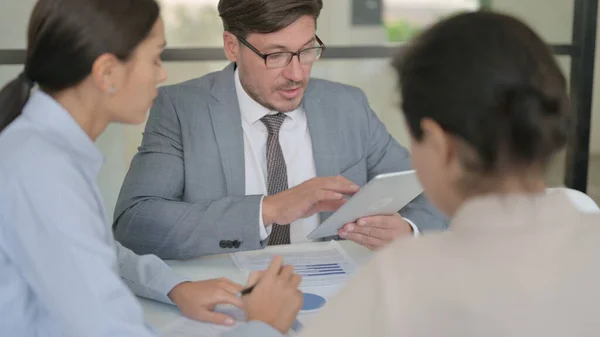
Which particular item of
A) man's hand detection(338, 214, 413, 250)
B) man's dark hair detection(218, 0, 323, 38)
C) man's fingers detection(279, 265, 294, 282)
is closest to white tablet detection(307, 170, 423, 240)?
man's hand detection(338, 214, 413, 250)

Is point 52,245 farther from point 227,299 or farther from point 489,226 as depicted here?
point 489,226

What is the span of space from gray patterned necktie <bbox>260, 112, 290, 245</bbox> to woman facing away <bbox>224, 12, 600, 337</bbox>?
127 cm

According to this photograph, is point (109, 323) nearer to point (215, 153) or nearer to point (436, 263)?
point (436, 263)

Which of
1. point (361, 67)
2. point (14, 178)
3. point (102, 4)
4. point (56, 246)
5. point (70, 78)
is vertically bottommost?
point (361, 67)

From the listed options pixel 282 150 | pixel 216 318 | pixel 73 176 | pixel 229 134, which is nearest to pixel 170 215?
pixel 229 134

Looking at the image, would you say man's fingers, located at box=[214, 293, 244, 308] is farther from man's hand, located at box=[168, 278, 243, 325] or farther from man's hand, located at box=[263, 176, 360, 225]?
man's hand, located at box=[263, 176, 360, 225]

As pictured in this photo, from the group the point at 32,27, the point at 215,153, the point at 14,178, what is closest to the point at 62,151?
the point at 14,178

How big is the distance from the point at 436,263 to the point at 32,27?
2.81 feet

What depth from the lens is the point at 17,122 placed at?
129cm

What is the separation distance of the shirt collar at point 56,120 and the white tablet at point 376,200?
0.64m

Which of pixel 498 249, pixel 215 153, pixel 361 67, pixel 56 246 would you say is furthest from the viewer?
pixel 361 67

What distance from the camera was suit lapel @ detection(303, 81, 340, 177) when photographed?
2.28 metres

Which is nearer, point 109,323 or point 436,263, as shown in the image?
point 436,263

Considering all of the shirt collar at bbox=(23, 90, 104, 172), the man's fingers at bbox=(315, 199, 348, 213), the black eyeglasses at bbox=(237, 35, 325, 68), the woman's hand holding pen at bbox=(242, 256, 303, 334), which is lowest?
the man's fingers at bbox=(315, 199, 348, 213)
